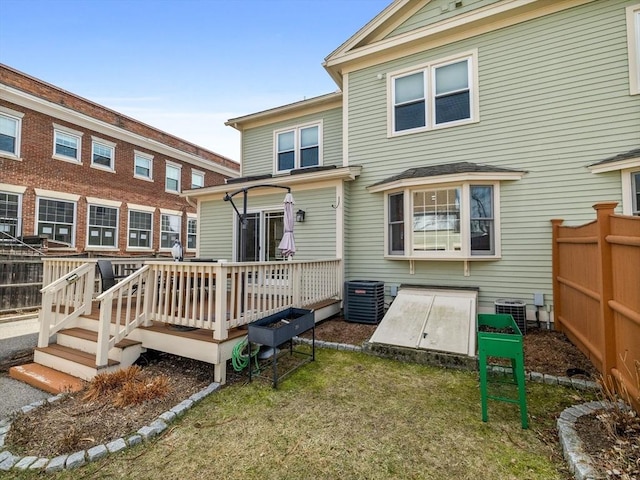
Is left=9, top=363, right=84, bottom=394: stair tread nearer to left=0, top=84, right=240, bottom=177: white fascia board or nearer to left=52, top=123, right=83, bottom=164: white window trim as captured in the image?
left=52, top=123, right=83, bottom=164: white window trim

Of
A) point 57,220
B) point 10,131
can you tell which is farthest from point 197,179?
point 10,131

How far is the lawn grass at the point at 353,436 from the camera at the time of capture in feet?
7.88

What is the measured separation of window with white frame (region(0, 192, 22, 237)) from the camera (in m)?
10.7

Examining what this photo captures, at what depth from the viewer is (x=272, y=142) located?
10398 mm

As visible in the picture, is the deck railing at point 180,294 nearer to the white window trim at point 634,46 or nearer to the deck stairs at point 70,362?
the deck stairs at point 70,362

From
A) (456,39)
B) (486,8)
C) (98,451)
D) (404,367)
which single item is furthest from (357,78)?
(98,451)

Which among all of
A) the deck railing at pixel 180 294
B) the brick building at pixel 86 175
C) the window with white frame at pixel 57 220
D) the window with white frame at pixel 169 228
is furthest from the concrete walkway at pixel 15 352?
the window with white frame at pixel 169 228

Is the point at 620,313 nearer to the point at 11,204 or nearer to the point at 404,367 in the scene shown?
the point at 404,367

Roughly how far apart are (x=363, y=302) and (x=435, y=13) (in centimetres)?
726

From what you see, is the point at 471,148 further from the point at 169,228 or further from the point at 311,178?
the point at 169,228

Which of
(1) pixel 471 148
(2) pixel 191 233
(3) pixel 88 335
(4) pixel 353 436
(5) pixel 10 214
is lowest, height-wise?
(4) pixel 353 436

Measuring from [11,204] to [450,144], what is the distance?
1482cm

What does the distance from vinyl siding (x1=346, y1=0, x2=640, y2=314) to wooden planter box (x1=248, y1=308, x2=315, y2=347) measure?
3.35 metres

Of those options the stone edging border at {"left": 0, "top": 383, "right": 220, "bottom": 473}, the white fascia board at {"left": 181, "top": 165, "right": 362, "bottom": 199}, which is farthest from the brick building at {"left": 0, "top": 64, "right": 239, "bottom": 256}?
the stone edging border at {"left": 0, "top": 383, "right": 220, "bottom": 473}
